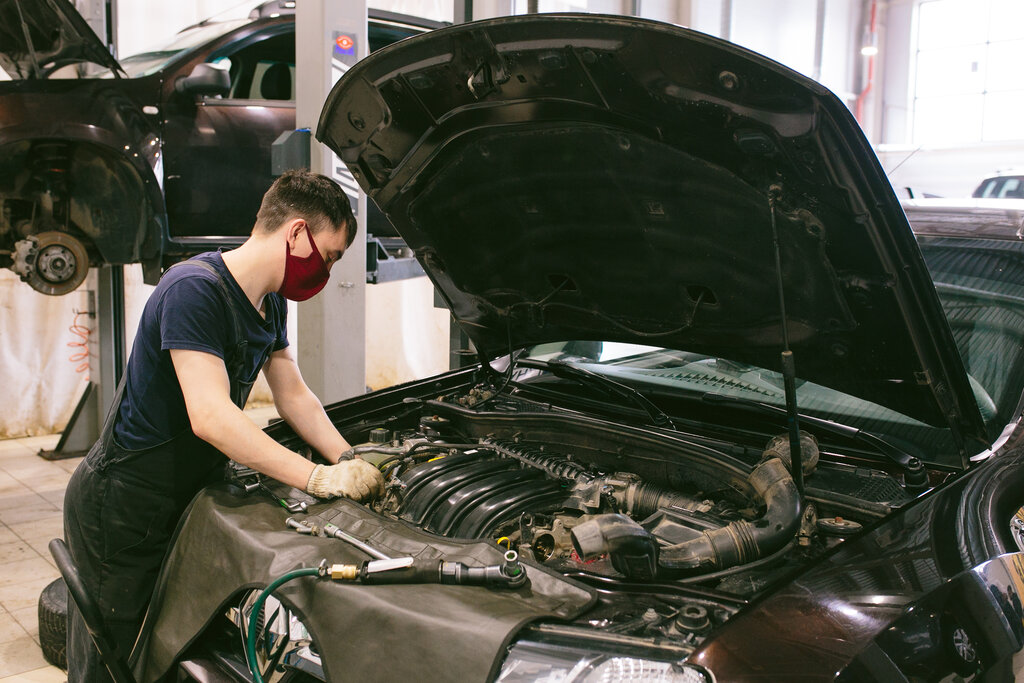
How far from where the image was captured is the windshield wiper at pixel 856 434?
5.89 feet

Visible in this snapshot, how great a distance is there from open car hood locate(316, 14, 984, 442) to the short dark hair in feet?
0.46

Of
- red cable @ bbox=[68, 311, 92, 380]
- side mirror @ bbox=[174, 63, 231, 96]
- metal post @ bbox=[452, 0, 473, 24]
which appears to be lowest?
red cable @ bbox=[68, 311, 92, 380]

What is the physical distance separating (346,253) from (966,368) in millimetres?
2597

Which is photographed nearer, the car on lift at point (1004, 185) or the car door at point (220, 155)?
the car door at point (220, 155)

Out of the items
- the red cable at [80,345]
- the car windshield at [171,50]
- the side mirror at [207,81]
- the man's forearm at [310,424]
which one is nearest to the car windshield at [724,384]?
the man's forearm at [310,424]

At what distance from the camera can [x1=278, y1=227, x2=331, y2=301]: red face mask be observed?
6.74 ft

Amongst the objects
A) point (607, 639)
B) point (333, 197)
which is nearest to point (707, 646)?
point (607, 639)

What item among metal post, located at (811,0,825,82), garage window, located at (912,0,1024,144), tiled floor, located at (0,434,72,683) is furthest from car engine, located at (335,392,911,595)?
garage window, located at (912,0,1024,144)

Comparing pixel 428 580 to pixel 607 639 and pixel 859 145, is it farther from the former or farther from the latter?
pixel 859 145

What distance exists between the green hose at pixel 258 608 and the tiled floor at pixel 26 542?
1625 mm

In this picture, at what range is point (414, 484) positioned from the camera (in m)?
1.95

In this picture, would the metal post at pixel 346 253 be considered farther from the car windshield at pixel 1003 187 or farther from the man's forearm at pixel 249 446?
the car windshield at pixel 1003 187

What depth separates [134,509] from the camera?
6.47 feet

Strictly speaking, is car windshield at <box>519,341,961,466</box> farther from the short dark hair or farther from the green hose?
the green hose
